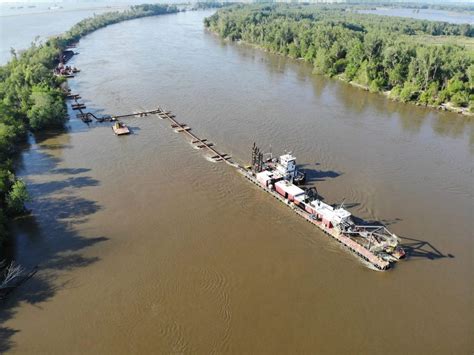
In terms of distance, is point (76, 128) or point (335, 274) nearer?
point (335, 274)

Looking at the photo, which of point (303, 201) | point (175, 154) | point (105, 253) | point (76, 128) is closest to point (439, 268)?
point (303, 201)

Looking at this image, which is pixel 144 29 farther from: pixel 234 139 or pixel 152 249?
pixel 152 249

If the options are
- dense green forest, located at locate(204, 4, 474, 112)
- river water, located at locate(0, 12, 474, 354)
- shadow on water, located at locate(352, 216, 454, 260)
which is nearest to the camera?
river water, located at locate(0, 12, 474, 354)

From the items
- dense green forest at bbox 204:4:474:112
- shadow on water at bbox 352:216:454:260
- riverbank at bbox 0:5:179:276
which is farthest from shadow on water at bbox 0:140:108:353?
dense green forest at bbox 204:4:474:112

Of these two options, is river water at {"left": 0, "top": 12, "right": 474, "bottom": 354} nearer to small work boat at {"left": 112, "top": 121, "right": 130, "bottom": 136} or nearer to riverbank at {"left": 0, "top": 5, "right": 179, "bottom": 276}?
Answer: small work boat at {"left": 112, "top": 121, "right": 130, "bottom": 136}

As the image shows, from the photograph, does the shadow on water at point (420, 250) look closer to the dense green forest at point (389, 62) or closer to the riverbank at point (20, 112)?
the riverbank at point (20, 112)

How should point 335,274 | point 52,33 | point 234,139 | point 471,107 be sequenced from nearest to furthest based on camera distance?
1. point 335,274
2. point 234,139
3. point 471,107
4. point 52,33

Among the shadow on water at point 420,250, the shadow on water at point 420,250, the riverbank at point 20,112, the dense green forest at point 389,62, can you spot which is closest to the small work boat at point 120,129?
the riverbank at point 20,112
